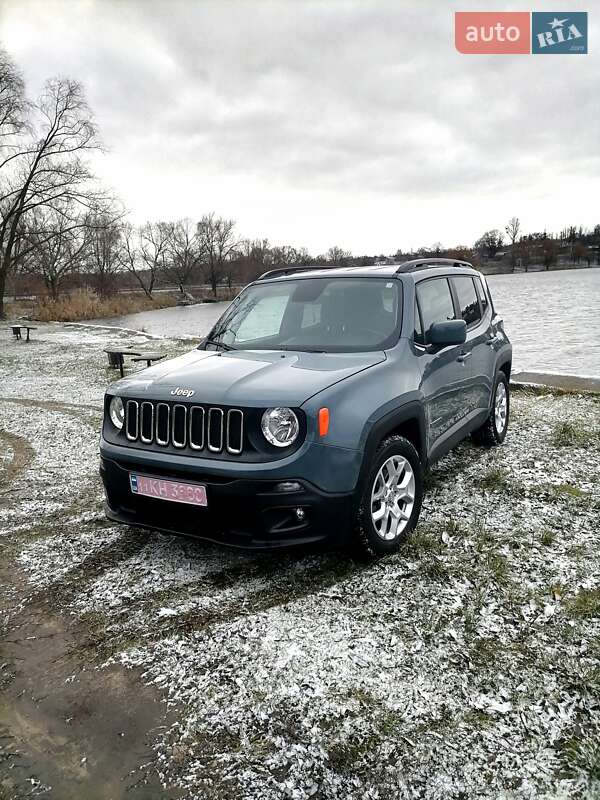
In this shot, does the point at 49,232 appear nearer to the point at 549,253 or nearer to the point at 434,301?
the point at 434,301

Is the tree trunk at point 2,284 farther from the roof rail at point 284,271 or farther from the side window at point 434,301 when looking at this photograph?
the side window at point 434,301

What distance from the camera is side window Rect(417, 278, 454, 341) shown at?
14.1 feet

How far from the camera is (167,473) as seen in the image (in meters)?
3.25

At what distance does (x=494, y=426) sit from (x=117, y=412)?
3982mm

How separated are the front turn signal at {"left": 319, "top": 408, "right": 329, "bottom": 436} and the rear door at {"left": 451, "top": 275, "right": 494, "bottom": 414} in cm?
233

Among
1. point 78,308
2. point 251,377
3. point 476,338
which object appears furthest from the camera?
point 78,308

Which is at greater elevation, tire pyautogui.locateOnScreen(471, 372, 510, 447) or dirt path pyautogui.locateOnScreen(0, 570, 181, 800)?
tire pyautogui.locateOnScreen(471, 372, 510, 447)

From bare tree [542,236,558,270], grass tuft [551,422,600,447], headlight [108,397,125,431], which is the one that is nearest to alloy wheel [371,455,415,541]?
headlight [108,397,125,431]

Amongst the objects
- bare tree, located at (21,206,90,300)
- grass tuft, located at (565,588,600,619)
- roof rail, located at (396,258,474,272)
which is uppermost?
bare tree, located at (21,206,90,300)

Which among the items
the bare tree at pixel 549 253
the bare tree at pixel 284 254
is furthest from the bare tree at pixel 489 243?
the bare tree at pixel 284 254

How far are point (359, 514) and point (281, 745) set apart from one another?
1.28 meters

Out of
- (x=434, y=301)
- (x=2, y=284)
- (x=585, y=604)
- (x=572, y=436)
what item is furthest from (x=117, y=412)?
(x=2, y=284)

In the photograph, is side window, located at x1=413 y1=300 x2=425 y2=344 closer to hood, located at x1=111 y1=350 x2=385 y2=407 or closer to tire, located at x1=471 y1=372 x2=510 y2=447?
hood, located at x1=111 y1=350 x2=385 y2=407

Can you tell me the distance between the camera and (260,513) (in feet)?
9.86
